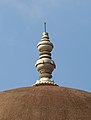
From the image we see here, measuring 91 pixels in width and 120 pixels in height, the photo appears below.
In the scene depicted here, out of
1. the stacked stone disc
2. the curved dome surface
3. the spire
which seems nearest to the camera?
the curved dome surface

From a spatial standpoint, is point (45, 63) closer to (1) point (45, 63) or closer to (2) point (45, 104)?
(1) point (45, 63)

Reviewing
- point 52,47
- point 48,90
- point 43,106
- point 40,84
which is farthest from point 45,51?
point 43,106

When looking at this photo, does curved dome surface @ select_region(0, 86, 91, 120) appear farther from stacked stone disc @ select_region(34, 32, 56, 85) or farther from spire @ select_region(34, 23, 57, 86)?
stacked stone disc @ select_region(34, 32, 56, 85)

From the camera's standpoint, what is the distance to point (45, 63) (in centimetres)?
2142

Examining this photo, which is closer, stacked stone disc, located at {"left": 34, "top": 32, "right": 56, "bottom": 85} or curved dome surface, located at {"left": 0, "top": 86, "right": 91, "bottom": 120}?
curved dome surface, located at {"left": 0, "top": 86, "right": 91, "bottom": 120}

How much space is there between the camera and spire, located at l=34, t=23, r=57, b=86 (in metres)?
20.9

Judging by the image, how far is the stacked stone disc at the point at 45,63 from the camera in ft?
69.1

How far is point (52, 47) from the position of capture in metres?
22.2

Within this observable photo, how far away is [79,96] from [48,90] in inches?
45.9

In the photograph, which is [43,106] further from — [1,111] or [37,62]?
[37,62]

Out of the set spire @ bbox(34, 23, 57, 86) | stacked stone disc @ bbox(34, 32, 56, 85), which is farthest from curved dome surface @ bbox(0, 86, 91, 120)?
stacked stone disc @ bbox(34, 32, 56, 85)

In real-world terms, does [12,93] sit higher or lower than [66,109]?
higher

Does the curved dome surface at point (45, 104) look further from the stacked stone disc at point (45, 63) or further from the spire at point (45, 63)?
the stacked stone disc at point (45, 63)

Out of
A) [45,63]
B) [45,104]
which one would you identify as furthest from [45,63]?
[45,104]
